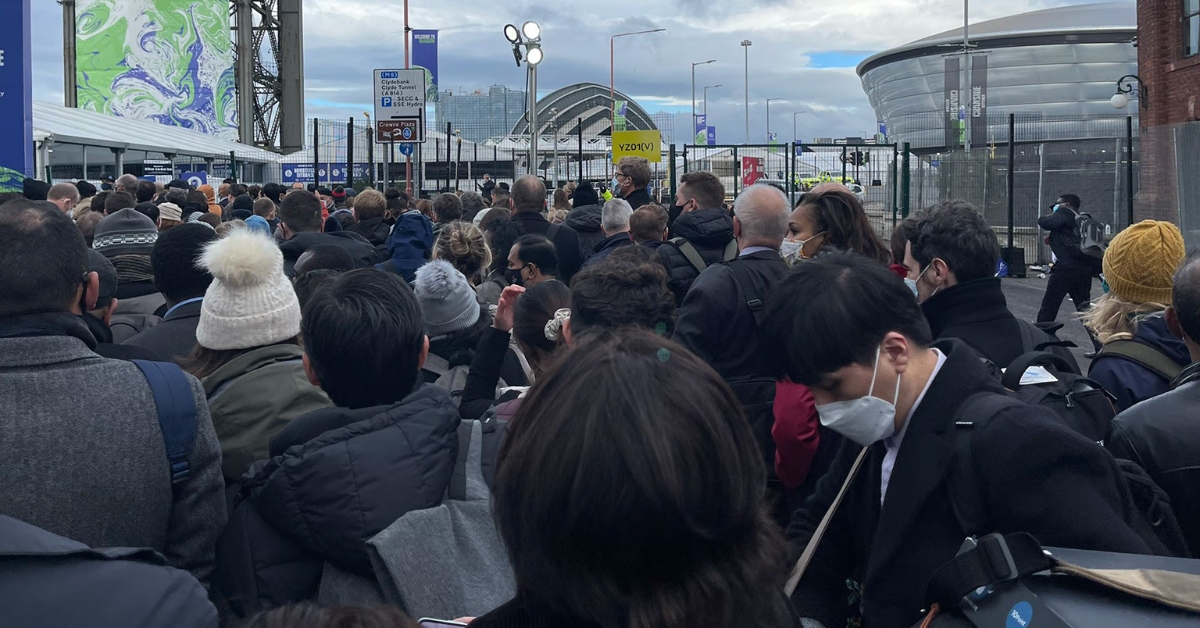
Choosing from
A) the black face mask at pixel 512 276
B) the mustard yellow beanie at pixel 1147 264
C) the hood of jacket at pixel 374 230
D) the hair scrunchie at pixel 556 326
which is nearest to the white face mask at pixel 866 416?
the hair scrunchie at pixel 556 326

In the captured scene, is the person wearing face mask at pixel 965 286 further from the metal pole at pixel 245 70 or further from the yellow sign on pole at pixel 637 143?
the metal pole at pixel 245 70

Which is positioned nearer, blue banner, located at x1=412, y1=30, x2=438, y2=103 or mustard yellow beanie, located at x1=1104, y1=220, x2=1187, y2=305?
mustard yellow beanie, located at x1=1104, y1=220, x2=1187, y2=305

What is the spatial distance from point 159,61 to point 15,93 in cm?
4091

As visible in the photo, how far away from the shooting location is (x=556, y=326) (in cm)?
386

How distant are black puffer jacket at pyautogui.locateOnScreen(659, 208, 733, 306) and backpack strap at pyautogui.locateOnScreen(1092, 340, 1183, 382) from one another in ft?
8.83

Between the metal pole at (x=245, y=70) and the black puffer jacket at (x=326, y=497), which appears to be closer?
the black puffer jacket at (x=326, y=497)

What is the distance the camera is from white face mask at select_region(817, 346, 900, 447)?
93.5 inches

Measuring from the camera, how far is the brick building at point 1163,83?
58.5 ft

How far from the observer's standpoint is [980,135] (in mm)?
36781

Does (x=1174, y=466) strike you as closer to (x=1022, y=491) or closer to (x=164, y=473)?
(x=1022, y=491)

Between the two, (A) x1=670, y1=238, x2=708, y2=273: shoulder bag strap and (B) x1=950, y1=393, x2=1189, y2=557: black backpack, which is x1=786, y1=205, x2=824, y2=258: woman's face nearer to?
(A) x1=670, y1=238, x2=708, y2=273: shoulder bag strap

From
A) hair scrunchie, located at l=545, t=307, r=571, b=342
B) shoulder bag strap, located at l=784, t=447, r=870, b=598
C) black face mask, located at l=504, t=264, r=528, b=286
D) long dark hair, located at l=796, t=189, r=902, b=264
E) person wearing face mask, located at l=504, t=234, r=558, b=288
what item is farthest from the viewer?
black face mask, located at l=504, t=264, r=528, b=286

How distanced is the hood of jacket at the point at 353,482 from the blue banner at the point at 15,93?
28.4 ft

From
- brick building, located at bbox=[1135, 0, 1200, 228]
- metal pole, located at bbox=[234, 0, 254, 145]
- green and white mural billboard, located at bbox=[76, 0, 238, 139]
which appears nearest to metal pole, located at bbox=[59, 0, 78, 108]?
green and white mural billboard, located at bbox=[76, 0, 238, 139]
